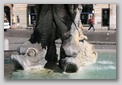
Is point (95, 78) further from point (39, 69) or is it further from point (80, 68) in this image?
point (39, 69)

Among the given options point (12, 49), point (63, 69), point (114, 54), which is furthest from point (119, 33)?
point (12, 49)

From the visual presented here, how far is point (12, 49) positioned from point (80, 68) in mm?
787

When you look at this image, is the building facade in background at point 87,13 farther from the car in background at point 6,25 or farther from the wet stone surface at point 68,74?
the wet stone surface at point 68,74

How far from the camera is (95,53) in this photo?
6258 mm

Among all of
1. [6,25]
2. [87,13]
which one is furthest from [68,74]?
[6,25]

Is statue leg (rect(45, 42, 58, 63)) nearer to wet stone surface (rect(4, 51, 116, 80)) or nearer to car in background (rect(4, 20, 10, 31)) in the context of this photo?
wet stone surface (rect(4, 51, 116, 80))

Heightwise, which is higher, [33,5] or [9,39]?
[33,5]

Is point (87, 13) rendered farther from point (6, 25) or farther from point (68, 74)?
point (6, 25)

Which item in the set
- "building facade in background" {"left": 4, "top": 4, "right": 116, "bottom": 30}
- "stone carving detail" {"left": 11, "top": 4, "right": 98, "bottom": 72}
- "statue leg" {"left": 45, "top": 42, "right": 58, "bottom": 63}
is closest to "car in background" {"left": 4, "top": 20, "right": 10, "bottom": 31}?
"building facade in background" {"left": 4, "top": 4, "right": 116, "bottom": 30}

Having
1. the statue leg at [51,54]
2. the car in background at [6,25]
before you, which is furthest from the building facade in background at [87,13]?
the statue leg at [51,54]

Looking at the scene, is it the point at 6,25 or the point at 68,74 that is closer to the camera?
the point at 68,74

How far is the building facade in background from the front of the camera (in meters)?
6.07

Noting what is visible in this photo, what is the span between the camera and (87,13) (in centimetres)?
618

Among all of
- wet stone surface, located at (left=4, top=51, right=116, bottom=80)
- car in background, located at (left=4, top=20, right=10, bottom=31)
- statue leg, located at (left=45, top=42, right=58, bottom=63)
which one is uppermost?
car in background, located at (left=4, top=20, right=10, bottom=31)
